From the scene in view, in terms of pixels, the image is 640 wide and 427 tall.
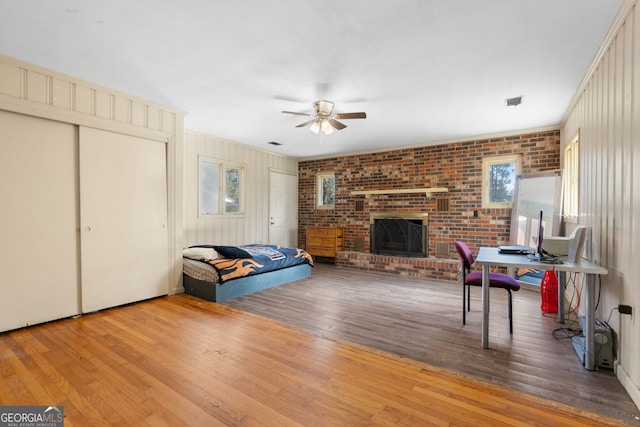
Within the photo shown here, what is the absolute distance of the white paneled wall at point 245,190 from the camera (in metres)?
5.09

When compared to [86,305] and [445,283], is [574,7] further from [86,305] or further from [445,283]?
[86,305]

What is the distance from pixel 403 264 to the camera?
18.1 feet

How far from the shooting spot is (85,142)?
124 inches

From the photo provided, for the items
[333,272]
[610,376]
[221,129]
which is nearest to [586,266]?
[610,376]

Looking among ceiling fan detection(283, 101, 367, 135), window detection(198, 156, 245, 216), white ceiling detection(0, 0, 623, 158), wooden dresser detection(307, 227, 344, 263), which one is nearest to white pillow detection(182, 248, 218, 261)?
window detection(198, 156, 245, 216)

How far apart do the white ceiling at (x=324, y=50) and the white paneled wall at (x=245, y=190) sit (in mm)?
1282

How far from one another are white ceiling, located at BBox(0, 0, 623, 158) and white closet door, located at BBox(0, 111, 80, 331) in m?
0.75

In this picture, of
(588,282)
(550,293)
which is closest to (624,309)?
(588,282)

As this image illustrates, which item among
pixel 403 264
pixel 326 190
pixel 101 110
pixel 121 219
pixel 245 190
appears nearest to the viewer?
pixel 101 110

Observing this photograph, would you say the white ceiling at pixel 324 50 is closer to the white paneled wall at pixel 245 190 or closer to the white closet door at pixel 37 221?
the white closet door at pixel 37 221

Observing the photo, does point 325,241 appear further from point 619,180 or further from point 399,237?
point 619,180

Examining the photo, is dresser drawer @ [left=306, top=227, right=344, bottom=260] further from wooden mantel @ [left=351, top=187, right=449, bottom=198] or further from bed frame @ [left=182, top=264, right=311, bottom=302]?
bed frame @ [left=182, top=264, right=311, bottom=302]

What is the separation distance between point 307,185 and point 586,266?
579cm

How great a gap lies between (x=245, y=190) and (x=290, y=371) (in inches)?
179
